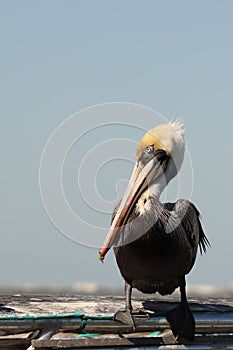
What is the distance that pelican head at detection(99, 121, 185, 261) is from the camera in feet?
22.9

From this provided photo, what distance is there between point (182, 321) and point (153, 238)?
3.05 feet

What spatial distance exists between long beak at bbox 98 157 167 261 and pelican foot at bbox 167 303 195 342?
0.71 m

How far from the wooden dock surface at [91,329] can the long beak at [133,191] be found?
0.51m

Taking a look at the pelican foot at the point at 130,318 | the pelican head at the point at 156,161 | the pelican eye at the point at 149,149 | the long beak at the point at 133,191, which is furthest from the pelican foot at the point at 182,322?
the pelican eye at the point at 149,149

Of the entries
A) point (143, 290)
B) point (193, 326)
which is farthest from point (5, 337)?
point (143, 290)

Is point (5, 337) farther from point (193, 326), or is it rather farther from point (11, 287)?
point (11, 287)

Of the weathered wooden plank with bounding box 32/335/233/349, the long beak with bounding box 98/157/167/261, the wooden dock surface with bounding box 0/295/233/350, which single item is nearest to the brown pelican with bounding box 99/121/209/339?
the long beak with bounding box 98/157/167/261

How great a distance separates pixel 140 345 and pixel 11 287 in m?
5.64

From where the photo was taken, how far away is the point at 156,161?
7.13 m

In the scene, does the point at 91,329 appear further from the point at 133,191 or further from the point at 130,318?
the point at 133,191

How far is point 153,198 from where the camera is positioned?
22.1ft

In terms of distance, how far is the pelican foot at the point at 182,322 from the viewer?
5.26 metres

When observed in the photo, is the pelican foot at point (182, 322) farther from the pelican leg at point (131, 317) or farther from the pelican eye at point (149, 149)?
the pelican eye at point (149, 149)

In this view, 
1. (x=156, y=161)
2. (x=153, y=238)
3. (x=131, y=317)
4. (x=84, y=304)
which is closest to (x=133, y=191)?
(x=156, y=161)
